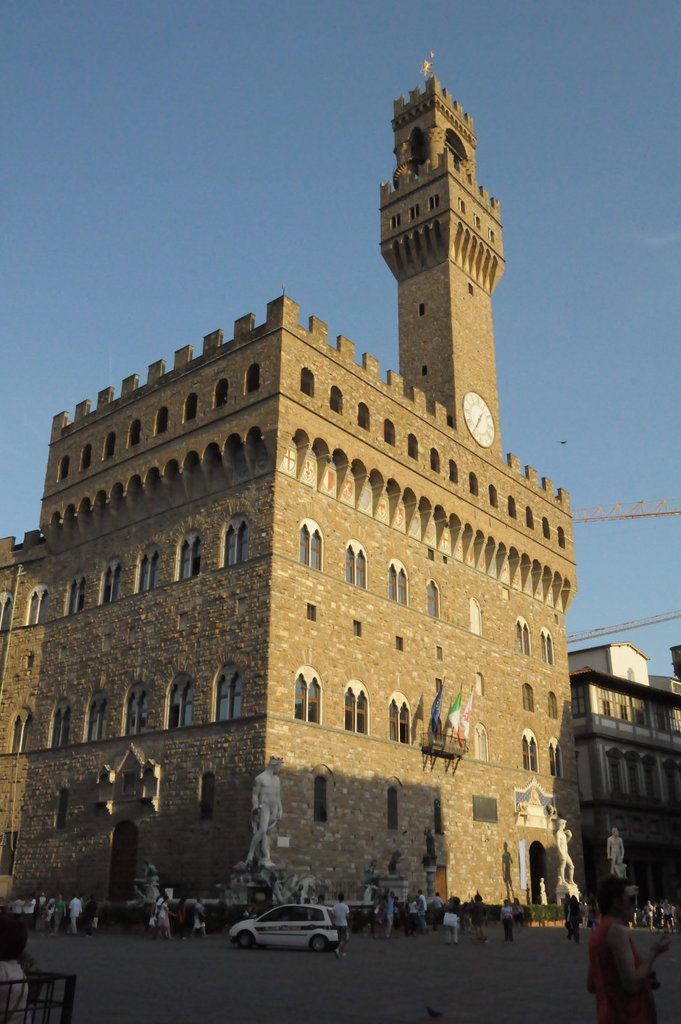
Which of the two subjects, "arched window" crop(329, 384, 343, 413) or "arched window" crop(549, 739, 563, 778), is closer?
"arched window" crop(329, 384, 343, 413)

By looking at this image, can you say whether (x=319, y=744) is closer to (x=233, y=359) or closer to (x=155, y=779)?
(x=155, y=779)

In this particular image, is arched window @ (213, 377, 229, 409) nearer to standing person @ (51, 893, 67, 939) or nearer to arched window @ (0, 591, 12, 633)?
arched window @ (0, 591, 12, 633)

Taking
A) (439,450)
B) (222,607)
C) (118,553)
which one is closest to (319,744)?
(222,607)

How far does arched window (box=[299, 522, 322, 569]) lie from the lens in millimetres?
29516

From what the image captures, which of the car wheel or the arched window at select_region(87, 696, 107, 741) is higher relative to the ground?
the arched window at select_region(87, 696, 107, 741)

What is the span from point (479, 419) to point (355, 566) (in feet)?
40.4

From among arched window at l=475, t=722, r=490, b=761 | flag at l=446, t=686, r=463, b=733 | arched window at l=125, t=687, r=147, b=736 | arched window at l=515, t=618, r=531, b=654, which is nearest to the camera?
arched window at l=125, t=687, r=147, b=736

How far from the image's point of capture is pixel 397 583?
33375 millimetres

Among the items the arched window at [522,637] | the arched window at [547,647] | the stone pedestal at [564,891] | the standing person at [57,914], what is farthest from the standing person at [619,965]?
the arched window at [547,647]

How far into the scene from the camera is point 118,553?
1332 inches

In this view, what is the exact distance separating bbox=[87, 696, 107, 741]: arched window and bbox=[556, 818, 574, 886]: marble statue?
1948 cm

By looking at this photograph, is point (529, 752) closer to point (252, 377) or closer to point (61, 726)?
point (61, 726)

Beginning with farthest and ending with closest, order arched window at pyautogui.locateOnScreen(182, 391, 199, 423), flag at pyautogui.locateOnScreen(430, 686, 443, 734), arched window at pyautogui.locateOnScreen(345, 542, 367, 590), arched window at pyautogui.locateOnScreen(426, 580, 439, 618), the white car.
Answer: arched window at pyautogui.locateOnScreen(426, 580, 439, 618) → arched window at pyautogui.locateOnScreen(182, 391, 199, 423) → flag at pyautogui.locateOnScreen(430, 686, 443, 734) → arched window at pyautogui.locateOnScreen(345, 542, 367, 590) → the white car

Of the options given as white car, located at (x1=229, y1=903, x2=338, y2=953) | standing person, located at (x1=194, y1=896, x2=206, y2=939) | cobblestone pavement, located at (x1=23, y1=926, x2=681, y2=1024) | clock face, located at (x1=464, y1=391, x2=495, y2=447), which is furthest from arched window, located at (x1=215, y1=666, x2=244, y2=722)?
clock face, located at (x1=464, y1=391, x2=495, y2=447)
